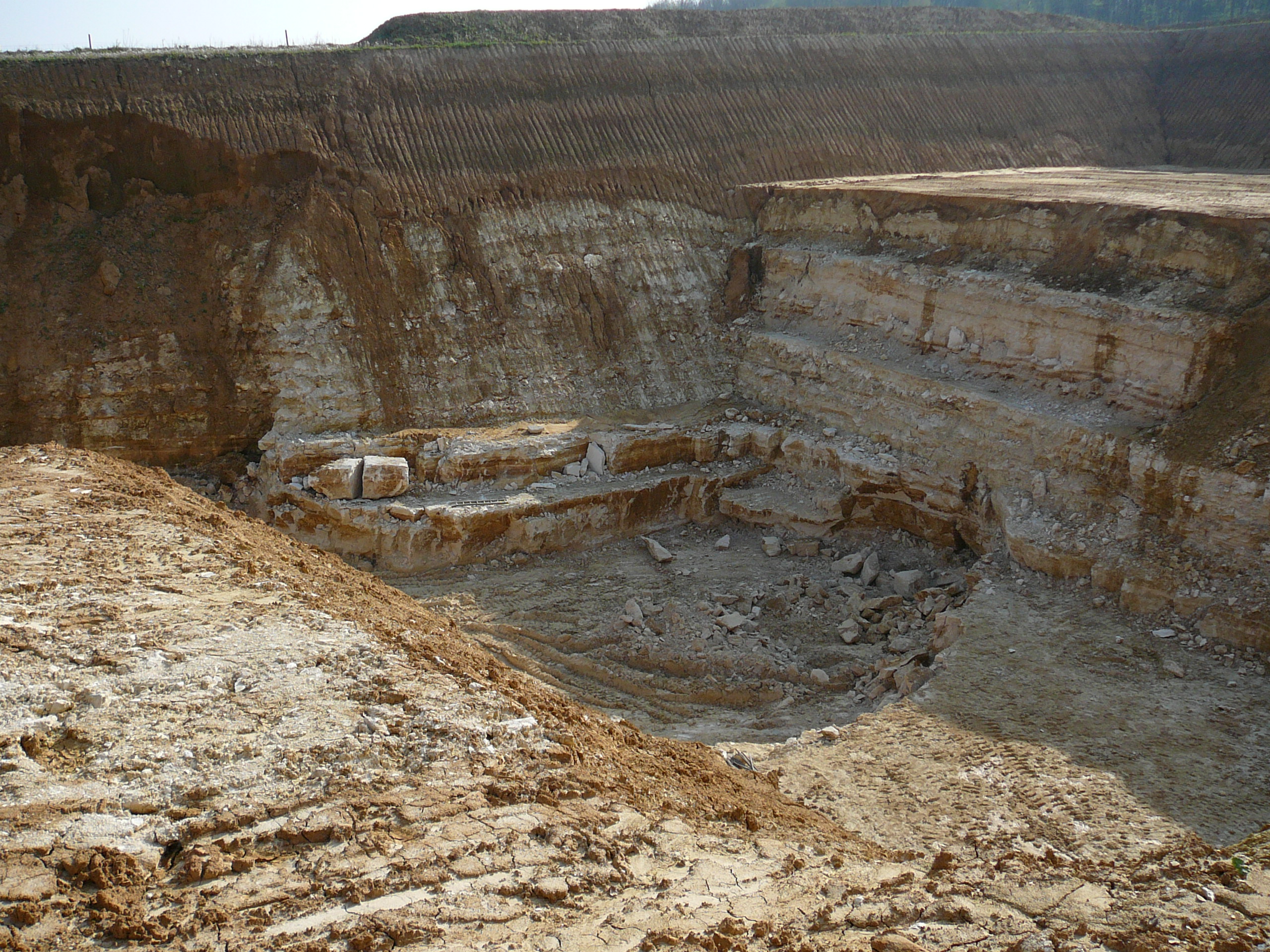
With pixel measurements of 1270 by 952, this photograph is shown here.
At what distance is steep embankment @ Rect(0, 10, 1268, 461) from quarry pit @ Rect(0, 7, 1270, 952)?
7 cm

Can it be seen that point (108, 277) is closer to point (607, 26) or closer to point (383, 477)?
point (383, 477)

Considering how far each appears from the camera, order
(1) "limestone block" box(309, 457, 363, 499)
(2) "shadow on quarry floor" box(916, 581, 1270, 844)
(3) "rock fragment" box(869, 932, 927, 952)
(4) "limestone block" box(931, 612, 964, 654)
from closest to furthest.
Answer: (3) "rock fragment" box(869, 932, 927, 952), (2) "shadow on quarry floor" box(916, 581, 1270, 844), (4) "limestone block" box(931, 612, 964, 654), (1) "limestone block" box(309, 457, 363, 499)

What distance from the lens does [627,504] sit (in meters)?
13.0

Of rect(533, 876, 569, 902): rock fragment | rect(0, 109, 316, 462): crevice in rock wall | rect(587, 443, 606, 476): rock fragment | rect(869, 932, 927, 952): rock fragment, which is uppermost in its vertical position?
rect(0, 109, 316, 462): crevice in rock wall

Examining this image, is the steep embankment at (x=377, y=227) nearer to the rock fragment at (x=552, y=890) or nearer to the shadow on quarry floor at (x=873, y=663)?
the shadow on quarry floor at (x=873, y=663)

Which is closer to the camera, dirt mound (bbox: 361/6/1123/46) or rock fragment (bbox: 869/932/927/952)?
rock fragment (bbox: 869/932/927/952)

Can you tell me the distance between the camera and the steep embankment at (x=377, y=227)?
42.3 feet

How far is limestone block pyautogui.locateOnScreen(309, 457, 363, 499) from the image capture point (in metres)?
12.2

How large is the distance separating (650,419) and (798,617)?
13.3 ft

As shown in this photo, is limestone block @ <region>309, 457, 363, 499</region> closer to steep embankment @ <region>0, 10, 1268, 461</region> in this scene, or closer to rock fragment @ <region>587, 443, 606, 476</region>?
steep embankment @ <region>0, 10, 1268, 461</region>

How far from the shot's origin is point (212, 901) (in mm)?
4777

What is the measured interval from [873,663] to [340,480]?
6807 millimetres

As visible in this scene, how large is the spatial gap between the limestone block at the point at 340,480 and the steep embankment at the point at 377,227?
944mm

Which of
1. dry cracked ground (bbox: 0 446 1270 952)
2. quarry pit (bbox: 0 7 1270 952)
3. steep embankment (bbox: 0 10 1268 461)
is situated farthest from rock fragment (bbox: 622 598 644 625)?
steep embankment (bbox: 0 10 1268 461)
